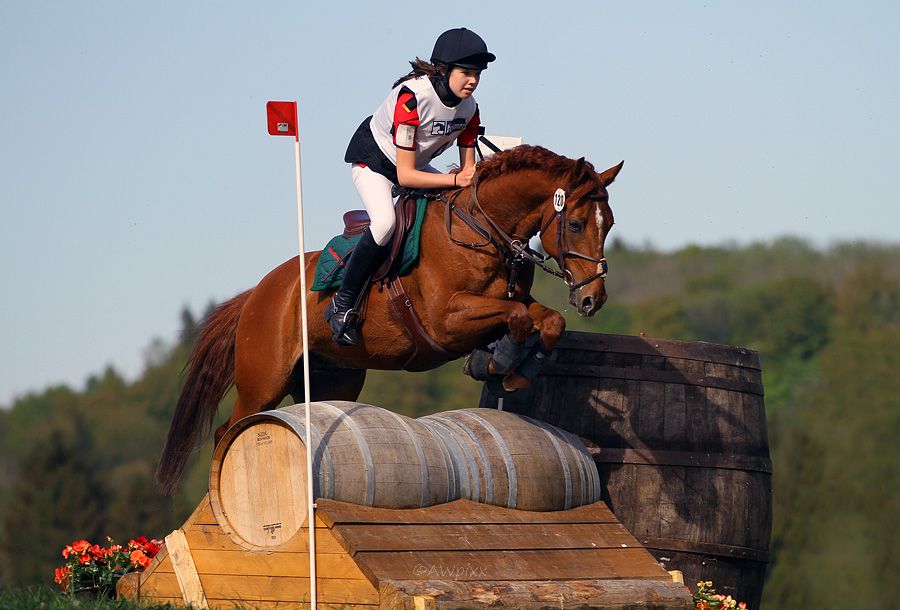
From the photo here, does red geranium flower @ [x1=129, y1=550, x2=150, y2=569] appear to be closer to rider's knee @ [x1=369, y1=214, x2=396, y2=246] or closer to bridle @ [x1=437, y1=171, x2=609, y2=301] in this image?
rider's knee @ [x1=369, y1=214, x2=396, y2=246]

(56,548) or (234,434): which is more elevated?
(234,434)

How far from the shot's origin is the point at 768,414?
115 ft

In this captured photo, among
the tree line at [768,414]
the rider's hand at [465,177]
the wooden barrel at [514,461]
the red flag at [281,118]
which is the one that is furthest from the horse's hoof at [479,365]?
the tree line at [768,414]

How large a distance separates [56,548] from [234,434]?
37.9 m

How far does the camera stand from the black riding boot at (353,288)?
7.36m

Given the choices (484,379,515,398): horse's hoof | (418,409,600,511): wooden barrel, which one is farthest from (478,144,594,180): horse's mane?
(418,409,600,511): wooden barrel

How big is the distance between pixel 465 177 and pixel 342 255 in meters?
0.83

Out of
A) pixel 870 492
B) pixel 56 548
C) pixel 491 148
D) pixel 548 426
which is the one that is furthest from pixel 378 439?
pixel 56 548

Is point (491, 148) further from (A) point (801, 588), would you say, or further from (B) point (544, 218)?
(A) point (801, 588)

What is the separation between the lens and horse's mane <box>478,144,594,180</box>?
7.11 meters

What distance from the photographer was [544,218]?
7105 millimetres

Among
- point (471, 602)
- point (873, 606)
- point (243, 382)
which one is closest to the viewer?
point (471, 602)

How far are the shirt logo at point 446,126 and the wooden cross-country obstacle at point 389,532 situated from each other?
5.49ft

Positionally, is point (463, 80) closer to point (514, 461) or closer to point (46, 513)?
point (514, 461)
